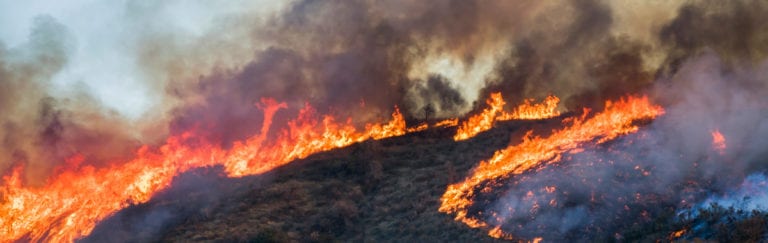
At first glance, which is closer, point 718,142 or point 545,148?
point 718,142

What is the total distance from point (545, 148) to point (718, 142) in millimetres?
7595

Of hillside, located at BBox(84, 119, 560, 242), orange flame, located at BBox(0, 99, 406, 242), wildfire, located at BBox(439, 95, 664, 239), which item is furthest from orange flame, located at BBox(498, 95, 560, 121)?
orange flame, located at BBox(0, 99, 406, 242)

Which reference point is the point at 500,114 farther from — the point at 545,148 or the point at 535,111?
the point at 545,148

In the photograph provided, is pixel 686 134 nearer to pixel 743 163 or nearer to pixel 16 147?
pixel 743 163

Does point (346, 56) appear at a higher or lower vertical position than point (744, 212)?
higher

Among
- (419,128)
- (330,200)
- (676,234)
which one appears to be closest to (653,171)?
(676,234)

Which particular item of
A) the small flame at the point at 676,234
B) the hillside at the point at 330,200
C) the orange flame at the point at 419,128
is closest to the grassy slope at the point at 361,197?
the hillside at the point at 330,200

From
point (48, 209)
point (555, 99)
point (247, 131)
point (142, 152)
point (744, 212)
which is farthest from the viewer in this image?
point (555, 99)

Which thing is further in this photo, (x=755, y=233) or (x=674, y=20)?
(x=674, y=20)

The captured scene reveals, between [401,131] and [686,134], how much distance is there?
65.9 feet

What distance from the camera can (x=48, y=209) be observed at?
30641mm

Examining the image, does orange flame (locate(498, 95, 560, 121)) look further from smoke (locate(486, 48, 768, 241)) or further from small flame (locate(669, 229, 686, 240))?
small flame (locate(669, 229, 686, 240))

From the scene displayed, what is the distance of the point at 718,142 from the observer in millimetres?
22781

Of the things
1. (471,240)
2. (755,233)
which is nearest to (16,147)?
(471,240)
